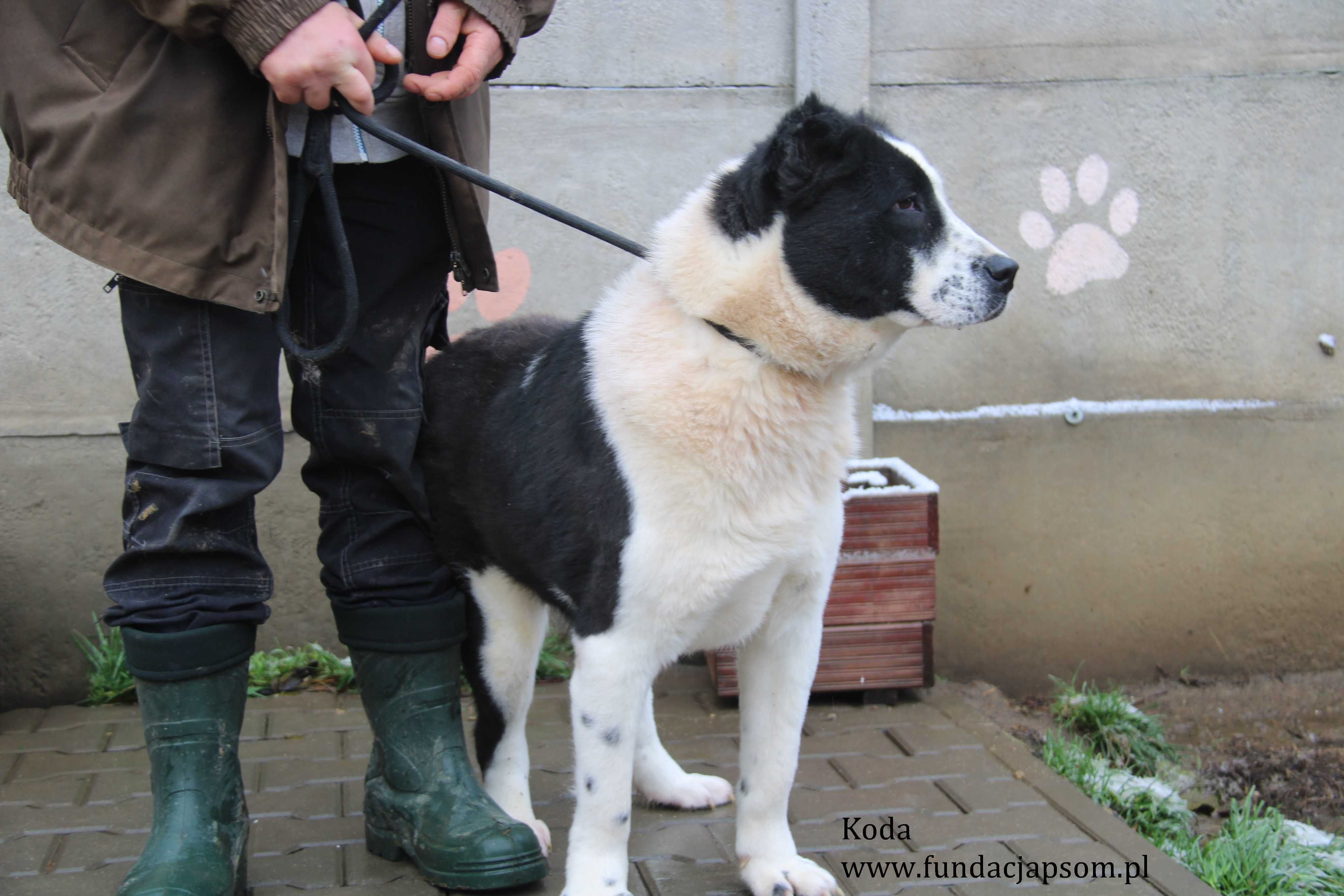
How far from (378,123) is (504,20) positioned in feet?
0.96

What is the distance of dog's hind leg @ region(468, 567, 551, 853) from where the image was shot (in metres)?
2.25

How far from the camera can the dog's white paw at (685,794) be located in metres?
2.44

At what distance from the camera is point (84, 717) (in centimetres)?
310

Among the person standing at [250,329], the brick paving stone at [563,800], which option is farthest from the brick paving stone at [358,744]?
the person standing at [250,329]

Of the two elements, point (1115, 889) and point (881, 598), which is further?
point (881, 598)

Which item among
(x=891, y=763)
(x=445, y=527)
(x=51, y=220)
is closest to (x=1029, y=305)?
(x=891, y=763)

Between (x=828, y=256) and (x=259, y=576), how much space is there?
1115 mm

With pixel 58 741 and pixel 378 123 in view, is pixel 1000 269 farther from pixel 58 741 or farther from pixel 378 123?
pixel 58 741

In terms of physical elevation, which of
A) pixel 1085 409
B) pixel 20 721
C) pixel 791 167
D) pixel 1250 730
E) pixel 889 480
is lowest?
pixel 1250 730

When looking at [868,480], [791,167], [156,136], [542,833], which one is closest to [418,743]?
[542,833]

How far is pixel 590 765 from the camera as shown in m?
1.90

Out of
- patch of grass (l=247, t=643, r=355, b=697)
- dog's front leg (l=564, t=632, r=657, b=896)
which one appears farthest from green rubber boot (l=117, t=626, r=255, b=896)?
patch of grass (l=247, t=643, r=355, b=697)

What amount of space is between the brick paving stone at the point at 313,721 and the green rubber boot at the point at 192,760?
1.01 m

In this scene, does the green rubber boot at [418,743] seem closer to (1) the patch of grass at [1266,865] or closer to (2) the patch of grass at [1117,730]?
(1) the patch of grass at [1266,865]
